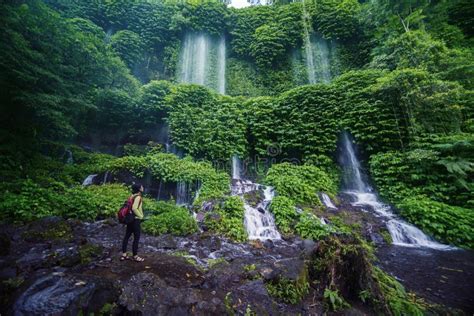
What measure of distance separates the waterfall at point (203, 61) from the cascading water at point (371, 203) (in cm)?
1401

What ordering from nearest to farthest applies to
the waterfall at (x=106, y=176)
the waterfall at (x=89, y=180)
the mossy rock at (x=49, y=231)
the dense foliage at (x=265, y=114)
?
the mossy rock at (x=49, y=231) → the dense foliage at (x=265, y=114) → the waterfall at (x=89, y=180) → the waterfall at (x=106, y=176)

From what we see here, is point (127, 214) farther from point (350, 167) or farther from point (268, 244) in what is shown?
point (350, 167)

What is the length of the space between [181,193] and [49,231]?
567cm

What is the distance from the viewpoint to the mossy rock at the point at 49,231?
232 inches

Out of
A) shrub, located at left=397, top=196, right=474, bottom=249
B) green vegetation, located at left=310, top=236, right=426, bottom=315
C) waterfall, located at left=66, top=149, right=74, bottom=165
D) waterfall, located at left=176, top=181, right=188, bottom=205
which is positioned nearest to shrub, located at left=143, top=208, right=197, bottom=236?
waterfall, located at left=176, top=181, right=188, bottom=205

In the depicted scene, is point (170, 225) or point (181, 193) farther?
point (181, 193)

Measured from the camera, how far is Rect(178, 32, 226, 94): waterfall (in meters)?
22.9

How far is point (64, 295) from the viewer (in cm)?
262

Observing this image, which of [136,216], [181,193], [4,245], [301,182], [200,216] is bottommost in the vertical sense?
[4,245]

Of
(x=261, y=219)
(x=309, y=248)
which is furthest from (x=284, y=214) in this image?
(x=309, y=248)

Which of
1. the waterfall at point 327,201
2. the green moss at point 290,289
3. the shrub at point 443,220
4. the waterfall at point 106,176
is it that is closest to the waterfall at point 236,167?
the waterfall at point 327,201

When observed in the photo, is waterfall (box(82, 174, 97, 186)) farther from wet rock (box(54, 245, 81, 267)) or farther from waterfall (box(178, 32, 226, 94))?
waterfall (box(178, 32, 226, 94))

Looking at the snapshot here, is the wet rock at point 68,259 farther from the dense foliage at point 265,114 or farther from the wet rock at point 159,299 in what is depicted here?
the dense foliage at point 265,114

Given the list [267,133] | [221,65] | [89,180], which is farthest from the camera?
[221,65]
